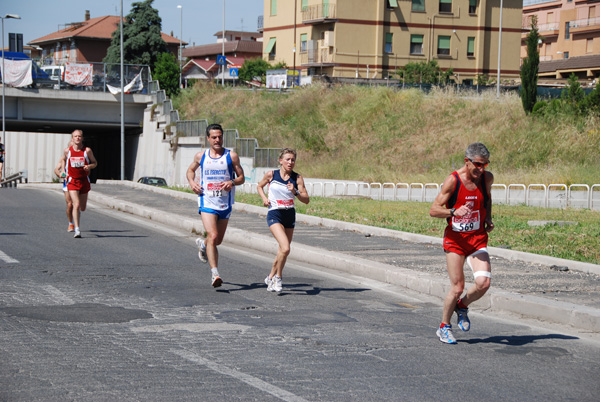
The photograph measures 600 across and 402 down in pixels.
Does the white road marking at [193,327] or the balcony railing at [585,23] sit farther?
the balcony railing at [585,23]

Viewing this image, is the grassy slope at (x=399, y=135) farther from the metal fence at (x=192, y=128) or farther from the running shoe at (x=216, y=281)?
the running shoe at (x=216, y=281)

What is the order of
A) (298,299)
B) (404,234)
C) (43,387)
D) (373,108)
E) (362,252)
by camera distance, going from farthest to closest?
1. (373,108)
2. (404,234)
3. (362,252)
4. (298,299)
5. (43,387)

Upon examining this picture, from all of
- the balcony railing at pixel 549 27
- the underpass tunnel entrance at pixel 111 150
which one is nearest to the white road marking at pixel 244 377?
the underpass tunnel entrance at pixel 111 150

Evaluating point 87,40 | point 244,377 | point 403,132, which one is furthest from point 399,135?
point 87,40

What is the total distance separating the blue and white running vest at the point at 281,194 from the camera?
32.9 feet

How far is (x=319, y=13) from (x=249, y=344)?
→ 2382 inches

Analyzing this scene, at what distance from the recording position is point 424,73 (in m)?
61.6

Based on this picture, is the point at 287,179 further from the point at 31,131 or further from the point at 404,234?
the point at 31,131

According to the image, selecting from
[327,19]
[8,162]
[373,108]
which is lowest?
[8,162]

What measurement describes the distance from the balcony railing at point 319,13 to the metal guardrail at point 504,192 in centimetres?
3446

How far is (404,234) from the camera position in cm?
1524

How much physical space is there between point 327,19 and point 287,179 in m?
55.6

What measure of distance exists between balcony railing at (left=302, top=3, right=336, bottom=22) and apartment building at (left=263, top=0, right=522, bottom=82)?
0.08 m

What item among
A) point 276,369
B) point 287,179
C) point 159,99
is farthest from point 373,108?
point 276,369
